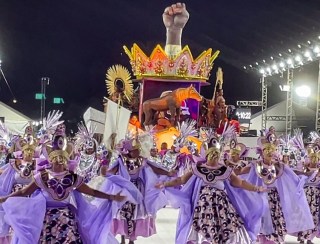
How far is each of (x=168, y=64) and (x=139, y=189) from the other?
14.6m

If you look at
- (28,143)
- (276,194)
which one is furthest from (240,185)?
(28,143)

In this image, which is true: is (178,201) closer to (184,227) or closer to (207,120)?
(184,227)

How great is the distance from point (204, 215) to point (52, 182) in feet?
6.21

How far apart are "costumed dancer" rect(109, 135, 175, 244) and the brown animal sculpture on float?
1319 centimetres

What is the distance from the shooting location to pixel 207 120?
2452cm

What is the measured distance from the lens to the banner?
7176 mm

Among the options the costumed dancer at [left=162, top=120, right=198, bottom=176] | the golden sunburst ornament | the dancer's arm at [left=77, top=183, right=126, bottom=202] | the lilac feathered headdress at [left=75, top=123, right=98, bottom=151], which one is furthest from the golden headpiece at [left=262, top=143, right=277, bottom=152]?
the golden sunburst ornament

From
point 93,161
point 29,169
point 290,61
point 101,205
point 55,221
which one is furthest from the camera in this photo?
point 290,61

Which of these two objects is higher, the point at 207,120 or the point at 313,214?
the point at 207,120

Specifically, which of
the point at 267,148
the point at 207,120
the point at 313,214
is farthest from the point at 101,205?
the point at 207,120

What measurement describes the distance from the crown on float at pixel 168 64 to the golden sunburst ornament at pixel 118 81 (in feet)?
2.46

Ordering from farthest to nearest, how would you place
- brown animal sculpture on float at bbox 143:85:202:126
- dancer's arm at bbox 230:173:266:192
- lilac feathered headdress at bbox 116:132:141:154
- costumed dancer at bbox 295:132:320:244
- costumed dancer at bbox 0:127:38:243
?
brown animal sculpture on float at bbox 143:85:202:126 → costumed dancer at bbox 295:132:320:244 → lilac feathered headdress at bbox 116:132:141:154 → costumed dancer at bbox 0:127:38:243 → dancer's arm at bbox 230:173:266:192

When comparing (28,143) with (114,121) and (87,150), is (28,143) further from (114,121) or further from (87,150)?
(87,150)

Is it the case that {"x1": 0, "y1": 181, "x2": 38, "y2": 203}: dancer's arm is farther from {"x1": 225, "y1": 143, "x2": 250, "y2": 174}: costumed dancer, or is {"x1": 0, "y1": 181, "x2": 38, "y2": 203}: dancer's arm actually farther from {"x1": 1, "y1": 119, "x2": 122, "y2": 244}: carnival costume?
{"x1": 225, "y1": 143, "x2": 250, "y2": 174}: costumed dancer
